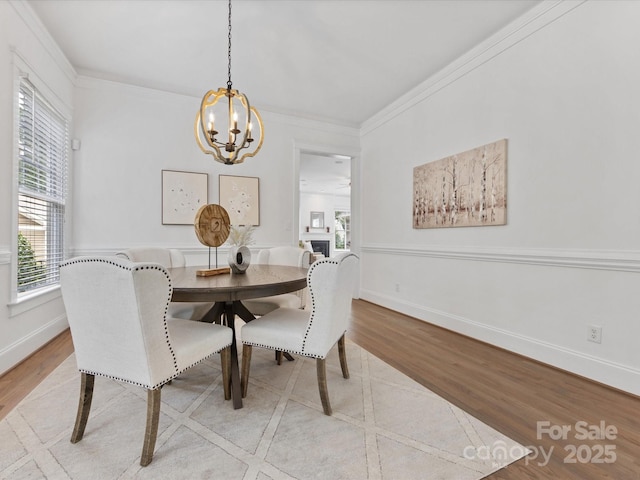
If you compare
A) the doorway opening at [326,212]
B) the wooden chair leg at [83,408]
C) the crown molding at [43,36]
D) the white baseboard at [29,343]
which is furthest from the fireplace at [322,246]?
the wooden chair leg at [83,408]

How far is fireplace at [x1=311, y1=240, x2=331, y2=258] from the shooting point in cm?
1055

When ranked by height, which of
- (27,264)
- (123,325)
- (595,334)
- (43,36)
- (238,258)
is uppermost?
(43,36)

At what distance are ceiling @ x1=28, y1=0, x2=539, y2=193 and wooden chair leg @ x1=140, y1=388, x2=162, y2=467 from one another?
2.72 metres

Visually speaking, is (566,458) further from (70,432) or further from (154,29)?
(154,29)

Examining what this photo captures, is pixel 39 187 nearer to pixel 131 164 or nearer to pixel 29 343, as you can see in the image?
pixel 131 164

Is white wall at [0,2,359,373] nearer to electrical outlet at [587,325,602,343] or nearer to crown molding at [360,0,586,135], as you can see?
crown molding at [360,0,586,135]

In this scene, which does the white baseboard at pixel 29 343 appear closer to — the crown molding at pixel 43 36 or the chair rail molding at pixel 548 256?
the crown molding at pixel 43 36

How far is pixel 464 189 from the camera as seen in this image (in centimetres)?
318

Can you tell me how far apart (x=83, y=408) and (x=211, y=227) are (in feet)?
3.97

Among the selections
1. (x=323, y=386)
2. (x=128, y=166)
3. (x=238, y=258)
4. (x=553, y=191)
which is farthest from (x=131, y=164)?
(x=553, y=191)

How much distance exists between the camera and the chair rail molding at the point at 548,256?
2.04 metres

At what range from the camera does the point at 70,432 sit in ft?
5.08

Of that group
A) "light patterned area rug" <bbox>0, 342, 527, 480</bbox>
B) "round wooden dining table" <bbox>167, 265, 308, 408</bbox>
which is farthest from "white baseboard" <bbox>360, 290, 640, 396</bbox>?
"round wooden dining table" <bbox>167, 265, 308, 408</bbox>

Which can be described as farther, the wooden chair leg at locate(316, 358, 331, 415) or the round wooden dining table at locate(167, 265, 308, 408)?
the wooden chair leg at locate(316, 358, 331, 415)
